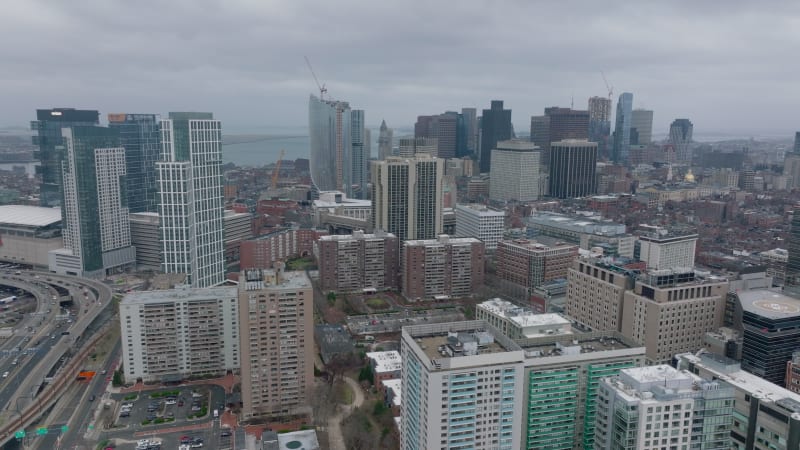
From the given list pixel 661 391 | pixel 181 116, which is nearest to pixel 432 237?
pixel 181 116

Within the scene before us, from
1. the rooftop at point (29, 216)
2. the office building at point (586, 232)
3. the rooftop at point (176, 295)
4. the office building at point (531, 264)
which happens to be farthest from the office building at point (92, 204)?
the office building at point (586, 232)

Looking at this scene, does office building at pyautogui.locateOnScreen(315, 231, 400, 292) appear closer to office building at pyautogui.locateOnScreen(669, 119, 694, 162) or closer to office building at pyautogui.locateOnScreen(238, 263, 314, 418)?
office building at pyautogui.locateOnScreen(238, 263, 314, 418)

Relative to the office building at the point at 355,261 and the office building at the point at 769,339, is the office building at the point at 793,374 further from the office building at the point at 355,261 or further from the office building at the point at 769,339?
the office building at the point at 355,261

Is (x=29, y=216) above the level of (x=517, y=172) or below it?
below

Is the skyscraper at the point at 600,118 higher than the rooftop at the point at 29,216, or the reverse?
the skyscraper at the point at 600,118

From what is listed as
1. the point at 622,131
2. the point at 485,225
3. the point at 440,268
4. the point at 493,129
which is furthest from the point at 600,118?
the point at 440,268

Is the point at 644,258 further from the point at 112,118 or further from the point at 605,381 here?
the point at 112,118

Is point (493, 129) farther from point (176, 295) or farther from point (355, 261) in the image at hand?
point (176, 295)
